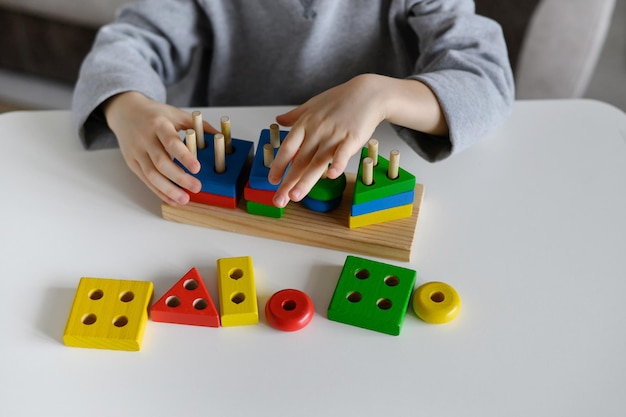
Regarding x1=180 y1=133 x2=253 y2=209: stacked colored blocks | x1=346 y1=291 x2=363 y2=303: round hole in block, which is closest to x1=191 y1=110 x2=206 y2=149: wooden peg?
x1=180 y1=133 x2=253 y2=209: stacked colored blocks

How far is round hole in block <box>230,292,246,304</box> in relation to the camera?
2.02ft

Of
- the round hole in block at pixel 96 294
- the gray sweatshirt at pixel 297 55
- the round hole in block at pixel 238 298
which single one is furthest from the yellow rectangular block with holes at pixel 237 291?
the gray sweatshirt at pixel 297 55

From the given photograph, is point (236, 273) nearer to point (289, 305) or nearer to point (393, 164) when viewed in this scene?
point (289, 305)

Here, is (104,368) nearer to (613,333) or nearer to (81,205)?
(81,205)

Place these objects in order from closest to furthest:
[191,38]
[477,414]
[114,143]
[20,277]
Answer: [477,414] → [20,277] → [114,143] → [191,38]

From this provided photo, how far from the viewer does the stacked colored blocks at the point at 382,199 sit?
0.66 m

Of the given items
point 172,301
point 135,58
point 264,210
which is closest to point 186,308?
point 172,301

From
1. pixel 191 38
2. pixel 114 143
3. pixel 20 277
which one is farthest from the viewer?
pixel 191 38

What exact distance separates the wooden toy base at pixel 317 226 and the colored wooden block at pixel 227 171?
2 cm

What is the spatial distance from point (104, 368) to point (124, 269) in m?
0.11

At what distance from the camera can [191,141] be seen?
0.69 metres

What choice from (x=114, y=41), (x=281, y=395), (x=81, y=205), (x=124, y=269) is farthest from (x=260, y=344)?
(x=114, y=41)

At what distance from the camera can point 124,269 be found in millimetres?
653

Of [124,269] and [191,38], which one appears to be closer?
[124,269]
